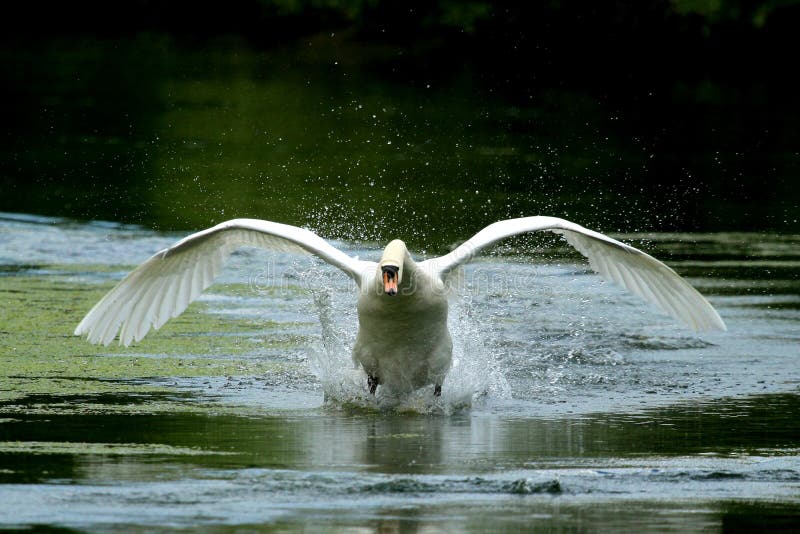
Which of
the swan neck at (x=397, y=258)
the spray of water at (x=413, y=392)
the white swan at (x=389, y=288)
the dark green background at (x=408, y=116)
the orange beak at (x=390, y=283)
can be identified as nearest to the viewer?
the orange beak at (x=390, y=283)

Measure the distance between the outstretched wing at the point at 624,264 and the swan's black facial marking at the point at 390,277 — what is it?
1181 mm

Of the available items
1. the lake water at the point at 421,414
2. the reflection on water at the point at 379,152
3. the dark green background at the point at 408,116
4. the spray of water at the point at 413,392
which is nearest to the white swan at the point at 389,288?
the spray of water at the point at 413,392

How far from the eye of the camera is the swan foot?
12.0 m

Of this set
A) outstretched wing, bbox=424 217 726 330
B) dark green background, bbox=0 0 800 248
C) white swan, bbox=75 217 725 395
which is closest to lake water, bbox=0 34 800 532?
dark green background, bbox=0 0 800 248

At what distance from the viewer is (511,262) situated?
17562mm

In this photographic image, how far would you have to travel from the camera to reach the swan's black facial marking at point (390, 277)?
10844 millimetres

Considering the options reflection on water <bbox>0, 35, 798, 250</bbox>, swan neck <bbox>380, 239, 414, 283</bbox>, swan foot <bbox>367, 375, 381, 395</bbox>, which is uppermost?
reflection on water <bbox>0, 35, 798, 250</bbox>

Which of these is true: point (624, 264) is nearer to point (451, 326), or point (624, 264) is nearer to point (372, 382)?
point (451, 326)

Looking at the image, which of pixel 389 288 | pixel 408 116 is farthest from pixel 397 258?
pixel 408 116

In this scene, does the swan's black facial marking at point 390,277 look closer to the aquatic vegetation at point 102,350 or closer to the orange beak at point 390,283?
the orange beak at point 390,283

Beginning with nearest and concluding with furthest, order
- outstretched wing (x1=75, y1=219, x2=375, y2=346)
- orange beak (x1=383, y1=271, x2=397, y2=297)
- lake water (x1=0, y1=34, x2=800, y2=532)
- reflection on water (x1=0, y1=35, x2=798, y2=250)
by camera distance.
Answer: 1. lake water (x1=0, y1=34, x2=800, y2=532)
2. orange beak (x1=383, y1=271, x2=397, y2=297)
3. outstretched wing (x1=75, y1=219, x2=375, y2=346)
4. reflection on water (x1=0, y1=35, x2=798, y2=250)

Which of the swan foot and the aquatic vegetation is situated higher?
the aquatic vegetation

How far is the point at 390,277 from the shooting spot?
429 inches

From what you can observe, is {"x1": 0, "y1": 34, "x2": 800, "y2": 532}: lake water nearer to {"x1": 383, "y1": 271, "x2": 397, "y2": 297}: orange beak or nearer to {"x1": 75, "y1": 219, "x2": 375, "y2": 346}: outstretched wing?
{"x1": 75, "y1": 219, "x2": 375, "y2": 346}: outstretched wing
